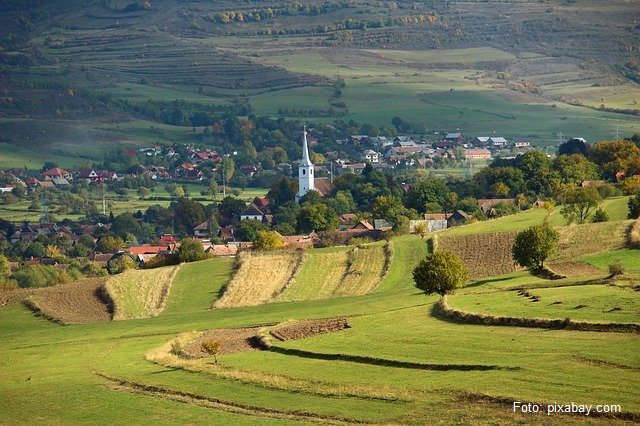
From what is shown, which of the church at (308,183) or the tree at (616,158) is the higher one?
the tree at (616,158)

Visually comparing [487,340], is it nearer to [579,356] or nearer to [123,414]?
[579,356]

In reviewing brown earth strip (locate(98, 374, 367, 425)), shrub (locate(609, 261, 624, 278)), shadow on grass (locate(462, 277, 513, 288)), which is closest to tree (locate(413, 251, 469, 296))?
shadow on grass (locate(462, 277, 513, 288))

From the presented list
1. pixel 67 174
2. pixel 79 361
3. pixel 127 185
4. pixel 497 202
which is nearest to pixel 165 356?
pixel 79 361

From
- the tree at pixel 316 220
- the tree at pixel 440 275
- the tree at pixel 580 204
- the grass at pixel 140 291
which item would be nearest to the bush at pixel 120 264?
the tree at pixel 316 220

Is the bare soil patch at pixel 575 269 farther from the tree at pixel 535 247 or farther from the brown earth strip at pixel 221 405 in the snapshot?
the brown earth strip at pixel 221 405

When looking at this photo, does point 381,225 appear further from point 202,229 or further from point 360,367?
point 360,367

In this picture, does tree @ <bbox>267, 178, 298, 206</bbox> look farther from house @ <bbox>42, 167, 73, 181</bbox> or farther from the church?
house @ <bbox>42, 167, 73, 181</bbox>

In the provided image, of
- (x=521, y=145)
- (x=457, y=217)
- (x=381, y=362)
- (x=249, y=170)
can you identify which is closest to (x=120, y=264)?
(x=457, y=217)
